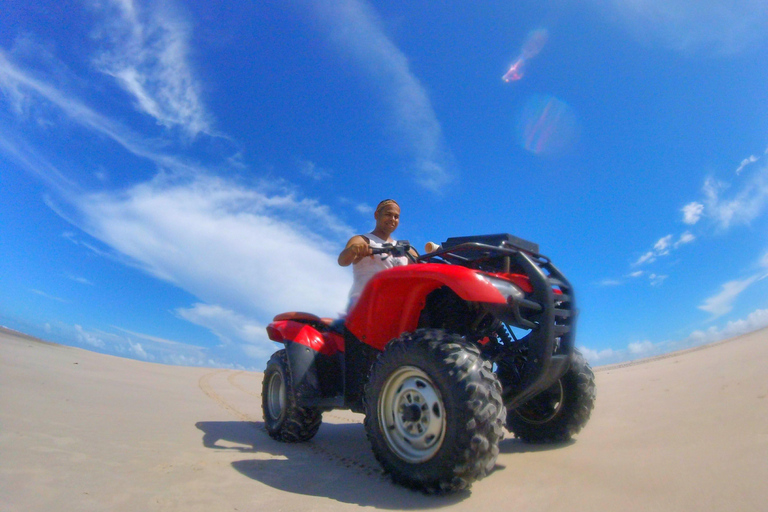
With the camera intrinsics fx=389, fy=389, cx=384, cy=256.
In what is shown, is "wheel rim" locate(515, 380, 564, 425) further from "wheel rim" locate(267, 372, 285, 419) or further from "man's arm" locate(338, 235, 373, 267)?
"wheel rim" locate(267, 372, 285, 419)

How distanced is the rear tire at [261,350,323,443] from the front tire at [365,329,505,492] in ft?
4.37

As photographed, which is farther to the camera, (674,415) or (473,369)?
(674,415)

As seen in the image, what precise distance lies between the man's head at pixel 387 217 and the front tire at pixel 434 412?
1690 mm

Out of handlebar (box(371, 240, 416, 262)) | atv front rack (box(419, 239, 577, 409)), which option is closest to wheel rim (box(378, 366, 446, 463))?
atv front rack (box(419, 239, 577, 409))

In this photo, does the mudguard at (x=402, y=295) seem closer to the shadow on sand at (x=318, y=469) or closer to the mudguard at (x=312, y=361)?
the mudguard at (x=312, y=361)

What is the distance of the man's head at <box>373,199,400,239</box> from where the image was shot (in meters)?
3.78

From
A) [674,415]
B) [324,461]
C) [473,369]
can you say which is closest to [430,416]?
[473,369]

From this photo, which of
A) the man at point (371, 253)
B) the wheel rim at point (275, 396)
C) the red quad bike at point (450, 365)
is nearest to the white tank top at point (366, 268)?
the man at point (371, 253)

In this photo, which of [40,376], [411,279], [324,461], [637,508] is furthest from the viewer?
[40,376]

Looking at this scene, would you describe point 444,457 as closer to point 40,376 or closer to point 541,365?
point 541,365

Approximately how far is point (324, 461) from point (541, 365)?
1.71 meters

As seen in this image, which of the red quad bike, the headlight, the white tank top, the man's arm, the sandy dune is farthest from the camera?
the white tank top

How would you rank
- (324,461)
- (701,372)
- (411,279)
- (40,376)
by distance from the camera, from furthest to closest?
1. (40,376)
2. (701,372)
3. (324,461)
4. (411,279)

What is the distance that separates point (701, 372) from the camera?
4.79 m
